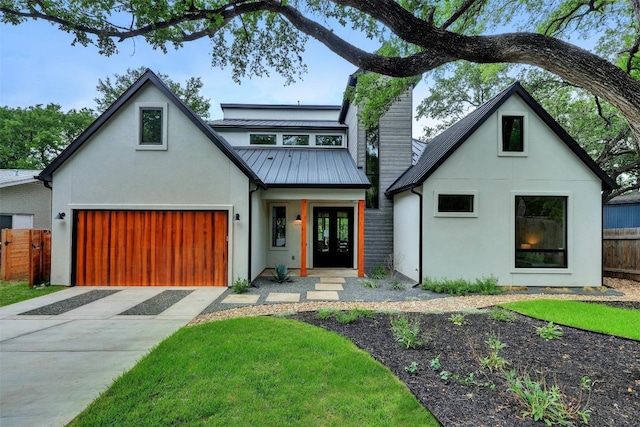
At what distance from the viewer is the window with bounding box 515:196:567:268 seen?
8.95 metres

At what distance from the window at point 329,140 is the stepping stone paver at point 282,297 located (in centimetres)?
856

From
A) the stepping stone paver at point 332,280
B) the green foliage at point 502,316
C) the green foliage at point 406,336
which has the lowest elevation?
the stepping stone paver at point 332,280

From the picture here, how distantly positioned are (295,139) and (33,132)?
24626 mm

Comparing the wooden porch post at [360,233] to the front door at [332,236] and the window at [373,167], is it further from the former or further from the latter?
the window at [373,167]

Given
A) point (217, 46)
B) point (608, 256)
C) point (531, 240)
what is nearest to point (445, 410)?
point (531, 240)

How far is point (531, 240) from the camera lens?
900 cm

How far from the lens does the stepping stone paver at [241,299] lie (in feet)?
23.1

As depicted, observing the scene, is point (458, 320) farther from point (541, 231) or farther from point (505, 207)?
point (541, 231)

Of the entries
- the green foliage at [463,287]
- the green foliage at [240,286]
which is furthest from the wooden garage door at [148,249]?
the green foliage at [463,287]

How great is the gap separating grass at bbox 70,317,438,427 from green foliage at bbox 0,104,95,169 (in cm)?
2886

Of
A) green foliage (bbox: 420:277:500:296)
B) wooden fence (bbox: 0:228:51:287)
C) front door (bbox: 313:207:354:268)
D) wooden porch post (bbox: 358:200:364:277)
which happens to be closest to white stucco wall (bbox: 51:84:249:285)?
wooden fence (bbox: 0:228:51:287)

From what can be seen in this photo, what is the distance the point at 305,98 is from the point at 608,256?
20.8m

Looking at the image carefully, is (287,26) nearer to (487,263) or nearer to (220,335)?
(220,335)

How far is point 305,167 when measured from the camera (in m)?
11.7
